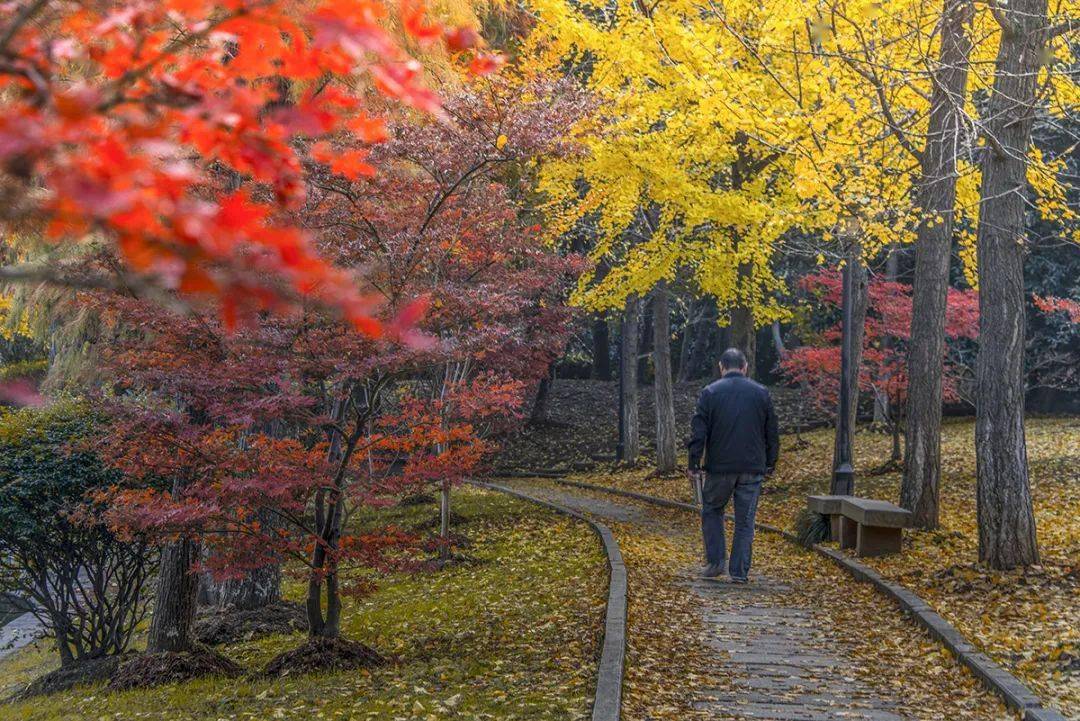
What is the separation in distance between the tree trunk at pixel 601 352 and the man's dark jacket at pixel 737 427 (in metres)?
31.0

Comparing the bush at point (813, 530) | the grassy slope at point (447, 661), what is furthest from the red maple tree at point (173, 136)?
the bush at point (813, 530)

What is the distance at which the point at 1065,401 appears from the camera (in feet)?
102

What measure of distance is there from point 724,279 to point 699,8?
4.16 meters

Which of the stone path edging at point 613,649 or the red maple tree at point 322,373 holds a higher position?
the red maple tree at point 322,373

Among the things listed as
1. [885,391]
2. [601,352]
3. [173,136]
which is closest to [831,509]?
[173,136]

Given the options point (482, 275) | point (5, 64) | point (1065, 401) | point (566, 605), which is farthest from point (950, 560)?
point (1065, 401)

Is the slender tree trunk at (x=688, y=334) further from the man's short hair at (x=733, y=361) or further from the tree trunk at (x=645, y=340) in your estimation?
the man's short hair at (x=733, y=361)

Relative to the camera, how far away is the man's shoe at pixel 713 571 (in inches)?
405

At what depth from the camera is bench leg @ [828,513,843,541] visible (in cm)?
1244

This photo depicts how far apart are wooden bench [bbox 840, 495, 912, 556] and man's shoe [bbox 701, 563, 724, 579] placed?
1787mm

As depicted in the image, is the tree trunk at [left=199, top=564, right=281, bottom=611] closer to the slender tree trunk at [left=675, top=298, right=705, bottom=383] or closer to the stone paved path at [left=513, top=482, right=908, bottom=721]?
the stone paved path at [left=513, top=482, right=908, bottom=721]

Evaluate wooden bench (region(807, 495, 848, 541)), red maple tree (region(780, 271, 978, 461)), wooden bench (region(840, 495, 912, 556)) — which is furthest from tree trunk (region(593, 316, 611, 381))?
wooden bench (region(840, 495, 912, 556))

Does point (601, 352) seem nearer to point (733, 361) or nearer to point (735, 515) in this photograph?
point (733, 361)

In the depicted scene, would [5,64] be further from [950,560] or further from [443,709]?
[950,560]
